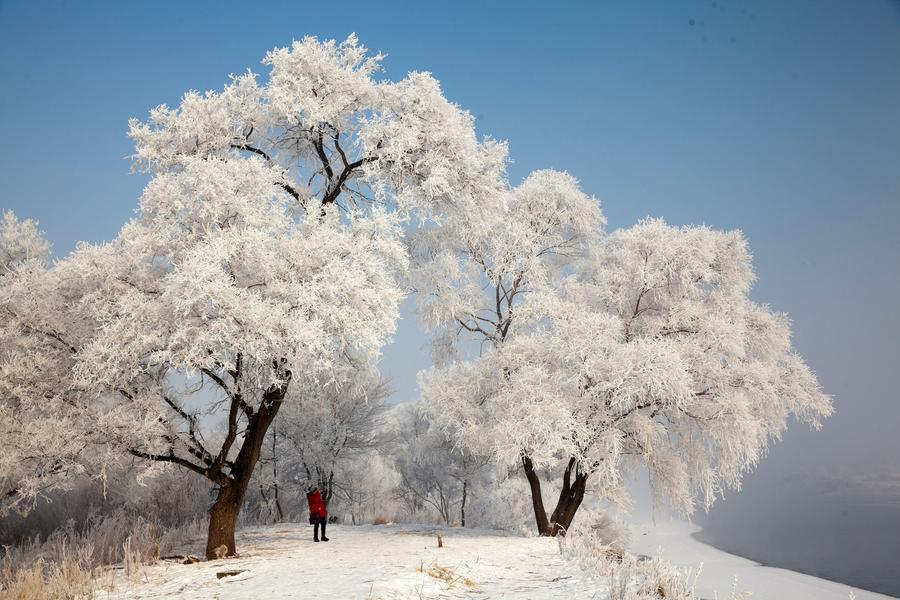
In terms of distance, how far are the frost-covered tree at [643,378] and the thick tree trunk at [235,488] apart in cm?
524

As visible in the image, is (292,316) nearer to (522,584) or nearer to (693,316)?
(522,584)

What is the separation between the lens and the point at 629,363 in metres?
14.2

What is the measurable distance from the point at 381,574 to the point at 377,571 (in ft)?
1.04

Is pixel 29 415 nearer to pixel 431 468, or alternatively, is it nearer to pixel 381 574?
pixel 381 574

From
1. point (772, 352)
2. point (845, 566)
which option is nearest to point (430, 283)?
point (772, 352)

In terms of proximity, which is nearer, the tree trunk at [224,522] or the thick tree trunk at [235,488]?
the tree trunk at [224,522]

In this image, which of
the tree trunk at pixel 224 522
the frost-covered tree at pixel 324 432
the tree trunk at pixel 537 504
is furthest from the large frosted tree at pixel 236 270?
the frost-covered tree at pixel 324 432

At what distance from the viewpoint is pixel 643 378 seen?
1409 cm

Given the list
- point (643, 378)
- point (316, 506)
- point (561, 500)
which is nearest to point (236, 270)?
point (316, 506)

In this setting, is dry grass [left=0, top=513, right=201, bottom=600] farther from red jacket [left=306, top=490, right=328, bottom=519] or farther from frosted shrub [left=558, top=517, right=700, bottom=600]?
frosted shrub [left=558, top=517, right=700, bottom=600]

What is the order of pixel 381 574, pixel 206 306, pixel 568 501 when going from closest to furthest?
1. pixel 381 574
2. pixel 206 306
3. pixel 568 501

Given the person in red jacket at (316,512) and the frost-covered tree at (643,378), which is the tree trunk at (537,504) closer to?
the frost-covered tree at (643,378)

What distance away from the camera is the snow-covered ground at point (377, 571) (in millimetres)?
7891

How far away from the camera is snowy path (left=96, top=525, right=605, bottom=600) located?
309 inches
